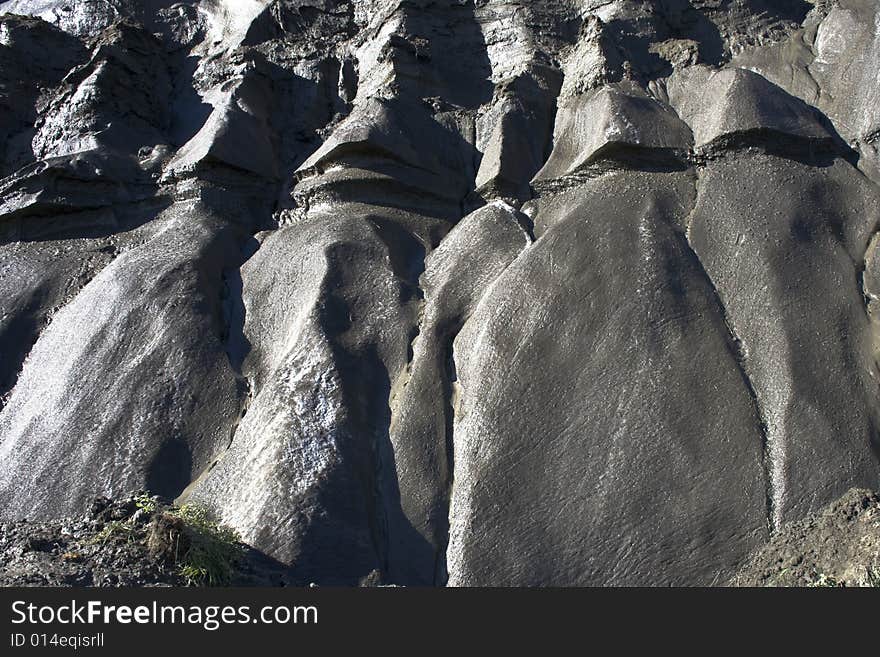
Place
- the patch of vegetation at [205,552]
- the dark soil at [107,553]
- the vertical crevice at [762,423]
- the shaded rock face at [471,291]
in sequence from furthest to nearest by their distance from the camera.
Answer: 1. the shaded rock face at [471,291]
2. the vertical crevice at [762,423]
3. the patch of vegetation at [205,552]
4. the dark soil at [107,553]

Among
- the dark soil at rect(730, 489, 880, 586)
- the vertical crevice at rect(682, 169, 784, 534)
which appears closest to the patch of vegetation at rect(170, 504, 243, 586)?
the dark soil at rect(730, 489, 880, 586)

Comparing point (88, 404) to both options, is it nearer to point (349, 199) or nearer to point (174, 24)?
point (349, 199)

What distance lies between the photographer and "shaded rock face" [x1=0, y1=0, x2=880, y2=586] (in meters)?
9.40

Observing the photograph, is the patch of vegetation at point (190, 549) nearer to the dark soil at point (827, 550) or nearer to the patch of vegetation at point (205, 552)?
the patch of vegetation at point (205, 552)

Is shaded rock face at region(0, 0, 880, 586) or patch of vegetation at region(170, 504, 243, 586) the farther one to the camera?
shaded rock face at region(0, 0, 880, 586)

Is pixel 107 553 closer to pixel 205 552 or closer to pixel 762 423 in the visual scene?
pixel 205 552

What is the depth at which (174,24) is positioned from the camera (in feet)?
68.9

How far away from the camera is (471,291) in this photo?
11844 millimetres

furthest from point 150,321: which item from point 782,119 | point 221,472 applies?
point 782,119

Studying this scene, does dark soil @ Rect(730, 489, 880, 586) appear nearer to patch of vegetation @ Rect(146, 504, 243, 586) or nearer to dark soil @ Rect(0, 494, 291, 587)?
dark soil @ Rect(0, 494, 291, 587)

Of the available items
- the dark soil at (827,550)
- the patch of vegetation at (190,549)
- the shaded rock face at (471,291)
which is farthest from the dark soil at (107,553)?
the dark soil at (827,550)

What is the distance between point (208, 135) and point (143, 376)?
17.5 ft

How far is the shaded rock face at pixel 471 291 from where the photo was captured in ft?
30.8

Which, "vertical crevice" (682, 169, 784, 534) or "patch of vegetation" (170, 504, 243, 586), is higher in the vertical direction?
"vertical crevice" (682, 169, 784, 534)
